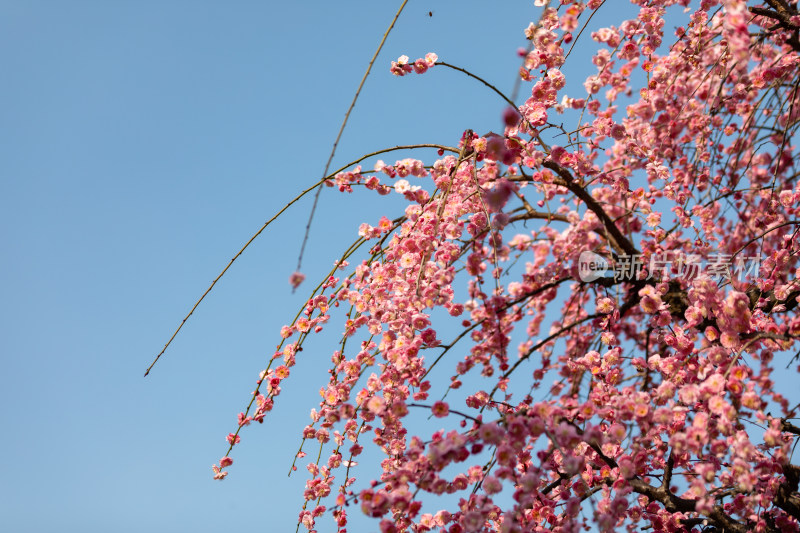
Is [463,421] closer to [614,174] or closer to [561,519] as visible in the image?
[561,519]

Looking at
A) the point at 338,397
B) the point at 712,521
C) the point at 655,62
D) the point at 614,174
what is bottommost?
the point at 712,521

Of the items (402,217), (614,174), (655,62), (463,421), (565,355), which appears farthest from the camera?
(565,355)

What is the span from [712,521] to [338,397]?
5.20 ft

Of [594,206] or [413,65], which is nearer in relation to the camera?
[413,65]

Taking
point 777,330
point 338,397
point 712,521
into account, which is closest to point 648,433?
point 712,521

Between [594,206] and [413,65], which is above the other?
[413,65]

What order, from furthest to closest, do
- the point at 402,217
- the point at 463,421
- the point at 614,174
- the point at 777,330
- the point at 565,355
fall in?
1. the point at 565,355
2. the point at 614,174
3. the point at 402,217
4. the point at 777,330
5. the point at 463,421

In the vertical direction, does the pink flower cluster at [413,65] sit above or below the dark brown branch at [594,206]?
above

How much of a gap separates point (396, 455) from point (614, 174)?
1.72 m

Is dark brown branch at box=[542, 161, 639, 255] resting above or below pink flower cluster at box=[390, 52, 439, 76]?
below

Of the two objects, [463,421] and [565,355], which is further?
[565,355]

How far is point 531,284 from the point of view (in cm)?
360

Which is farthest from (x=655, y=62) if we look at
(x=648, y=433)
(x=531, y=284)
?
(x=648, y=433)

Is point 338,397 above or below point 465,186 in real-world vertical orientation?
below
